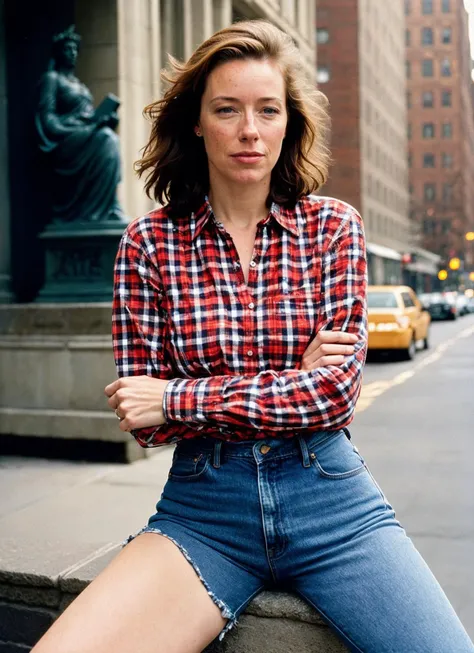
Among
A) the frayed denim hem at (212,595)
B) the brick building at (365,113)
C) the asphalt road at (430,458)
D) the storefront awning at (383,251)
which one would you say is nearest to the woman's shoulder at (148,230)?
the frayed denim hem at (212,595)

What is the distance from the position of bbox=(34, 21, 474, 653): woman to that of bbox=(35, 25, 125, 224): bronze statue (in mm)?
5264

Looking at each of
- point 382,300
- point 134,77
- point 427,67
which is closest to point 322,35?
point 382,300

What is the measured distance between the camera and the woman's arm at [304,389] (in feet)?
7.23

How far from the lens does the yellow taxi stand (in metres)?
18.6

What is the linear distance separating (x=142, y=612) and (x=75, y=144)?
6309 mm

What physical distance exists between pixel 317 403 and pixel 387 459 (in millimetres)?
5424

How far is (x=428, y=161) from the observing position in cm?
11506

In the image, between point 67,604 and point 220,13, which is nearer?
point 67,604

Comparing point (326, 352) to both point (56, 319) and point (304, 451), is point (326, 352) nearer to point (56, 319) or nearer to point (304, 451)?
point (304, 451)

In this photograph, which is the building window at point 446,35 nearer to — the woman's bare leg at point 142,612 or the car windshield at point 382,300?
the car windshield at point 382,300

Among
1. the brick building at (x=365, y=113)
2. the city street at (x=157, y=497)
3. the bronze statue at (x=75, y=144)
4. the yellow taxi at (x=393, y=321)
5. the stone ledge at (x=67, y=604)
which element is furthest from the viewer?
the brick building at (x=365, y=113)

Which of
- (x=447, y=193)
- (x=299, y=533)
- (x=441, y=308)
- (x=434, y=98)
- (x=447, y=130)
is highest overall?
(x=434, y=98)

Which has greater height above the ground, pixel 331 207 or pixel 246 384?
pixel 331 207

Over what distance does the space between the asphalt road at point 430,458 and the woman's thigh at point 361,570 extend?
1837 millimetres
